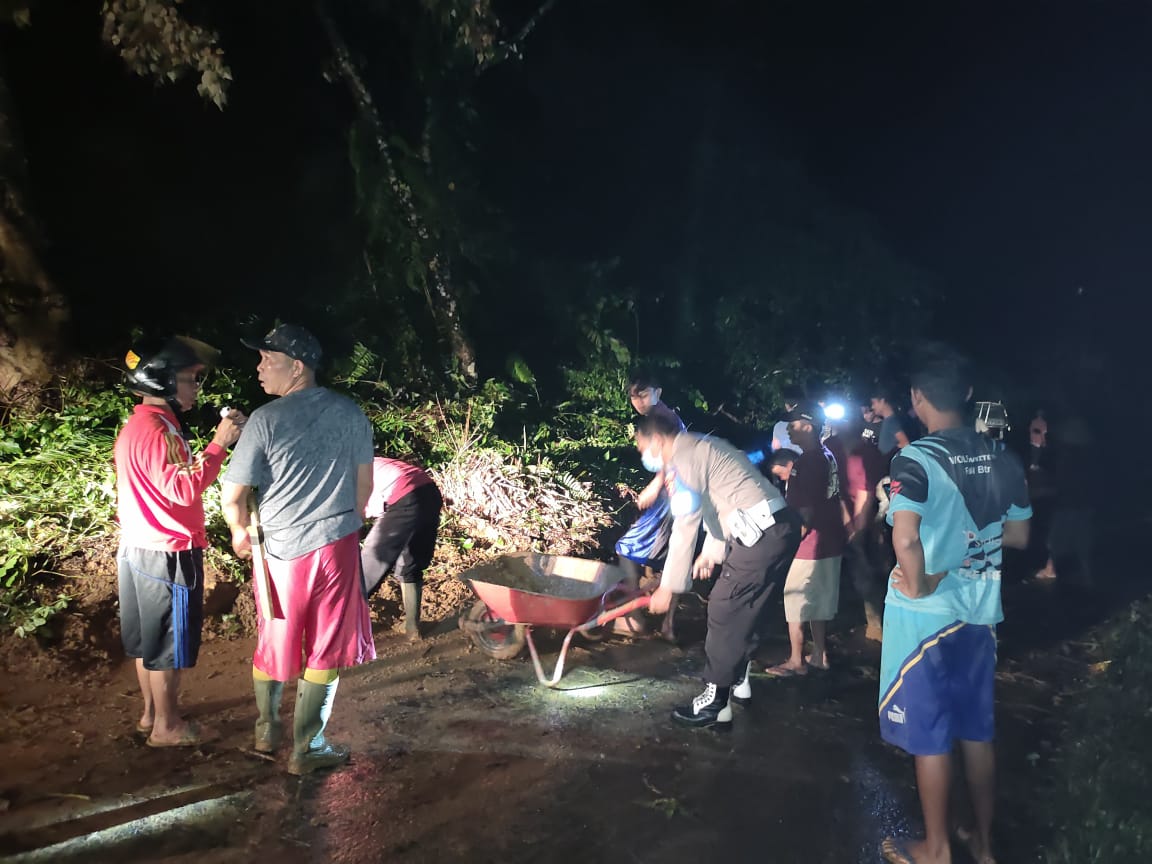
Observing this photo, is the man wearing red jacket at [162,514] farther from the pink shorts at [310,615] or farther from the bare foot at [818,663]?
the bare foot at [818,663]

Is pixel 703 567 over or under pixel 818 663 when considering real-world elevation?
over

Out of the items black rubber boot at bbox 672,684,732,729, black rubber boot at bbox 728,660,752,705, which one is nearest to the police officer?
black rubber boot at bbox 672,684,732,729

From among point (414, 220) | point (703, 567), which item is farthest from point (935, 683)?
point (414, 220)

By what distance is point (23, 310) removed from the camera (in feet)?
22.1

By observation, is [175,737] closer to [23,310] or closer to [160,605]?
[160,605]

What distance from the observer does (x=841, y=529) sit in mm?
5520

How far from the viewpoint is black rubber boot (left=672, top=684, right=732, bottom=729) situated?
450cm

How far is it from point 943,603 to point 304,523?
293 cm

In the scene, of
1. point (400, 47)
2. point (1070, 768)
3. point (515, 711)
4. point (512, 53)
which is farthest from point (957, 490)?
point (400, 47)

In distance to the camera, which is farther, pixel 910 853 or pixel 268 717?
pixel 268 717

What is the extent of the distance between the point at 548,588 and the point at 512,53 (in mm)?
6444

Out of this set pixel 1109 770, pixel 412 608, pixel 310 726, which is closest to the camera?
pixel 310 726

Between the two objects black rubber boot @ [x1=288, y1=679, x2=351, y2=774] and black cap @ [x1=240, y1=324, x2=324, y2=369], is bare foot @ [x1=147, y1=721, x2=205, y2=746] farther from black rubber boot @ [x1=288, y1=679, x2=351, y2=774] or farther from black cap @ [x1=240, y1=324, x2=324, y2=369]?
black cap @ [x1=240, y1=324, x2=324, y2=369]

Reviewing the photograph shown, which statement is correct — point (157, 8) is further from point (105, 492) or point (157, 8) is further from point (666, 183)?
point (666, 183)
